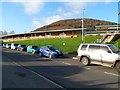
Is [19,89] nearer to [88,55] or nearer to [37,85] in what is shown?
[37,85]

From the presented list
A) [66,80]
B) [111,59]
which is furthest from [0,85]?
[111,59]

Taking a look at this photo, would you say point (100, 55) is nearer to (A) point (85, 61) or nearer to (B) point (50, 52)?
(A) point (85, 61)

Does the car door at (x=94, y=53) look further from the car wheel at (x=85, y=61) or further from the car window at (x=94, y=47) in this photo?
the car wheel at (x=85, y=61)

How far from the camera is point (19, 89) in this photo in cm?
1316

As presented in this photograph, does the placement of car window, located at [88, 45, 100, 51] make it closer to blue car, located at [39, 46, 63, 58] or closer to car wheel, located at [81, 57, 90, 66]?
car wheel, located at [81, 57, 90, 66]

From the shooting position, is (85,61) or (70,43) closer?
(85,61)

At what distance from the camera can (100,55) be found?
23.8 meters

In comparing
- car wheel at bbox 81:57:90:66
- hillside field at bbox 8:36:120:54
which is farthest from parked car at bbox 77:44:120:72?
hillside field at bbox 8:36:120:54

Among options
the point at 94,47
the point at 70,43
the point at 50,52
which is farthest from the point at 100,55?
the point at 70,43

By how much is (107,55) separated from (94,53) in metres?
1.62

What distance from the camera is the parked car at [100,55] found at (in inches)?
884

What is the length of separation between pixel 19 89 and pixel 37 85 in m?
1.38

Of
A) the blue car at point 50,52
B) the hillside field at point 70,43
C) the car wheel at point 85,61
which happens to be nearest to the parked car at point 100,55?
Answer: the car wheel at point 85,61

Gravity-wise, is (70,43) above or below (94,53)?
above
